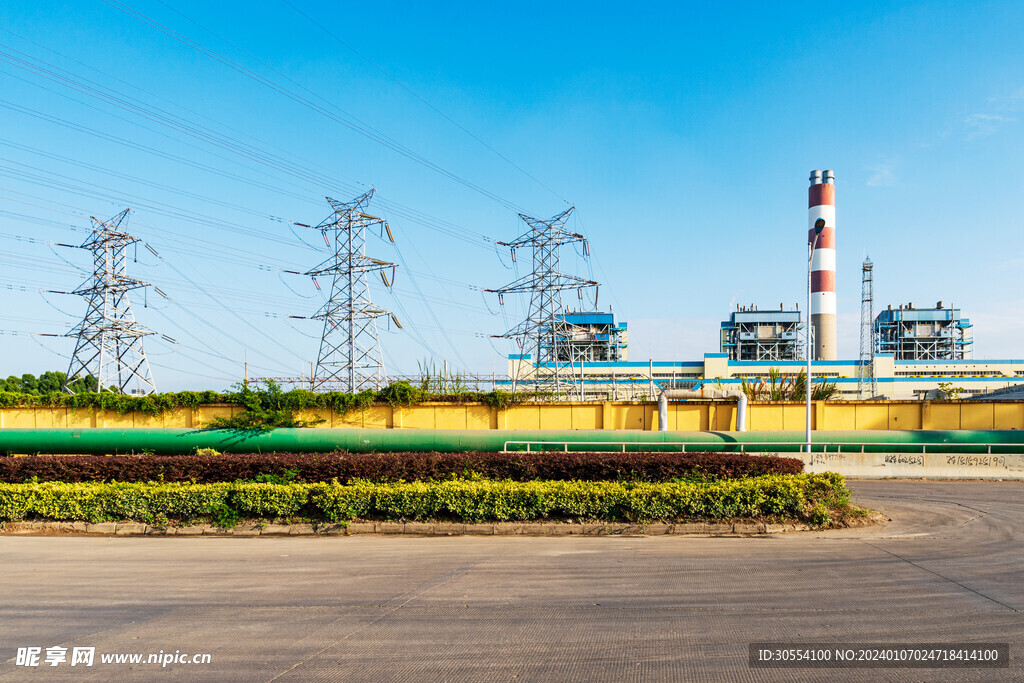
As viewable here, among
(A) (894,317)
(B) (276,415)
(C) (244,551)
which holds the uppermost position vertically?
(A) (894,317)

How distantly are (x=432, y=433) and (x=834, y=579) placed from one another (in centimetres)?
1317

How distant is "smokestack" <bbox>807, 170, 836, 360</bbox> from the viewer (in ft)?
215

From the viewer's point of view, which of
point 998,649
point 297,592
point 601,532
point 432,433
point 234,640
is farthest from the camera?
point 432,433

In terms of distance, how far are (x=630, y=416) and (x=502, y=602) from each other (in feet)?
60.7

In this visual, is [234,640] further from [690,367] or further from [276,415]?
[690,367]

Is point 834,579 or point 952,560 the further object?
point 952,560

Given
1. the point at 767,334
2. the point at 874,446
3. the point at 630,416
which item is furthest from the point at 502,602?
the point at 767,334

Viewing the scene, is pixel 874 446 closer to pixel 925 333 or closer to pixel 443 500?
pixel 443 500

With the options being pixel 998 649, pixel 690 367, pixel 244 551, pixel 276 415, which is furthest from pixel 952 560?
pixel 690 367

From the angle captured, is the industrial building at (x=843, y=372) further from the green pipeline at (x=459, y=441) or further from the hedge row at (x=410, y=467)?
the hedge row at (x=410, y=467)

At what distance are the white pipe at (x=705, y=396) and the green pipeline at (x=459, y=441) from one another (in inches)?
98.7

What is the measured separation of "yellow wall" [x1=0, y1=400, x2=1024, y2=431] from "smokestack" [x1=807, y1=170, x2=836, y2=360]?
43.3 meters

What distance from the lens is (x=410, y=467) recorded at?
14.1 metres

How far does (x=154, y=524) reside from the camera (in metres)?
12.7
